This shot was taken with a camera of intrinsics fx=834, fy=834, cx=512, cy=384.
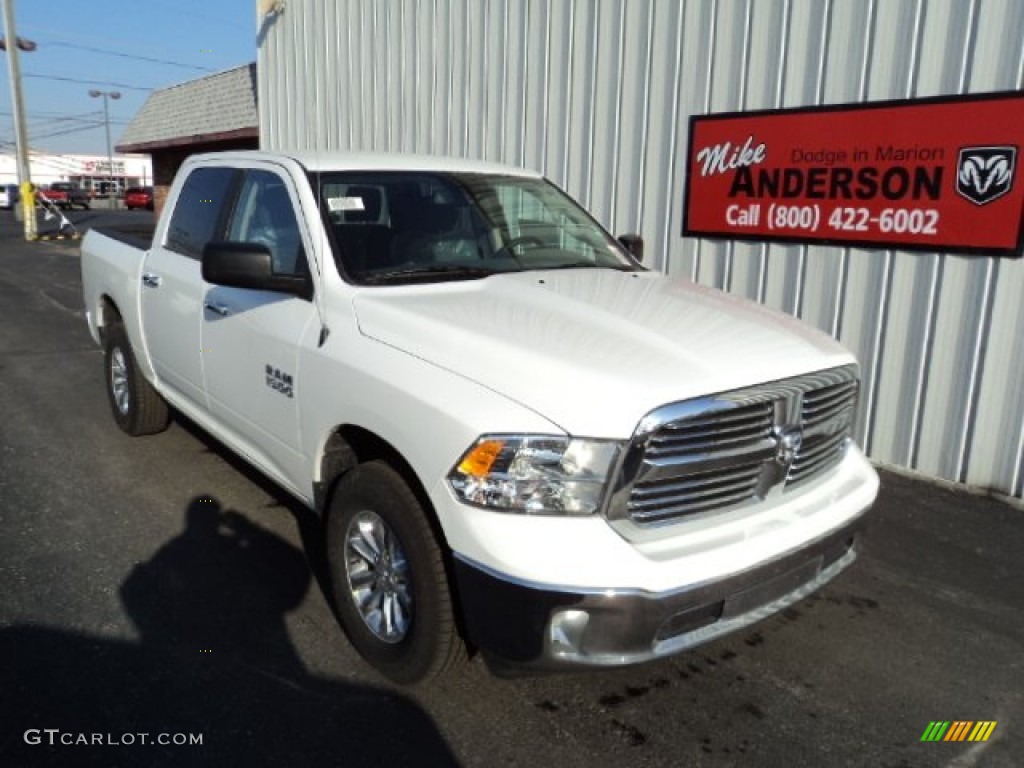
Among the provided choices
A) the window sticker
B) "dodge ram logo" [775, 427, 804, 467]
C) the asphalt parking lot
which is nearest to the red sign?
the asphalt parking lot

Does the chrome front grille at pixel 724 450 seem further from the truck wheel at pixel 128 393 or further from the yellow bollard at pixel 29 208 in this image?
the yellow bollard at pixel 29 208

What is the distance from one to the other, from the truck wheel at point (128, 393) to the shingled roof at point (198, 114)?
37.2 ft

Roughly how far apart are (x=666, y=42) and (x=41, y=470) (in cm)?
532

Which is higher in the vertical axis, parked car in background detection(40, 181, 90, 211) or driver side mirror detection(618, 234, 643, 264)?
driver side mirror detection(618, 234, 643, 264)

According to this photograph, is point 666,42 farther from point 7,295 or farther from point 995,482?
point 7,295

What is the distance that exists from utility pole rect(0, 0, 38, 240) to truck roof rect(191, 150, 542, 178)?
2423 centimetres

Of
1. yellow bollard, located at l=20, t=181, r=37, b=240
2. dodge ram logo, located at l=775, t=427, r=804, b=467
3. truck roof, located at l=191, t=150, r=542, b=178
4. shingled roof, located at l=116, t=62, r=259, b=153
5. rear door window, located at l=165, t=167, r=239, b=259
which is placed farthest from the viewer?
yellow bollard, located at l=20, t=181, r=37, b=240

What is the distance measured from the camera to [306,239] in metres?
3.47

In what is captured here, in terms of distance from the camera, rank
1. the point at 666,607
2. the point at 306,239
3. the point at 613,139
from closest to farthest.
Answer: the point at 666,607 → the point at 306,239 → the point at 613,139

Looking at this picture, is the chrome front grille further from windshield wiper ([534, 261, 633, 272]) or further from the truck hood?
windshield wiper ([534, 261, 633, 272])

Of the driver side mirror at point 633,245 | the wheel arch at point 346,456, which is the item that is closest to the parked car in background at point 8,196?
the driver side mirror at point 633,245

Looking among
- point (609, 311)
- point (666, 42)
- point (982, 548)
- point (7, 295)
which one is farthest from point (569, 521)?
point (7, 295)

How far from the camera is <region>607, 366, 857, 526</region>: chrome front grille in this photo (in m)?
2.44

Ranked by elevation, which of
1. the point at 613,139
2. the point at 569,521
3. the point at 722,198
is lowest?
the point at 569,521
